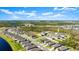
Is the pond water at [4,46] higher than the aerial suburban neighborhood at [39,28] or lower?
lower

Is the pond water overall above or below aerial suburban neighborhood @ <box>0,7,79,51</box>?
below

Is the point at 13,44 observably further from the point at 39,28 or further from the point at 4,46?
the point at 39,28

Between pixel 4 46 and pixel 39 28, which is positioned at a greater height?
pixel 39 28

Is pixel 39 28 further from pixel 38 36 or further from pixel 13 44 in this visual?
pixel 13 44

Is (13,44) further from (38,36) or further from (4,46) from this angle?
(38,36)

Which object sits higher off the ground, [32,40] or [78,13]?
[78,13]

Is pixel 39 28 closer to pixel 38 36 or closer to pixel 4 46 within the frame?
pixel 38 36

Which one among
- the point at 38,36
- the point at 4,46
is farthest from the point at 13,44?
the point at 38,36

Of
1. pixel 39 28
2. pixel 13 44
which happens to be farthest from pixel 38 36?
pixel 13 44

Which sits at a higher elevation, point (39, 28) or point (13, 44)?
point (39, 28)
